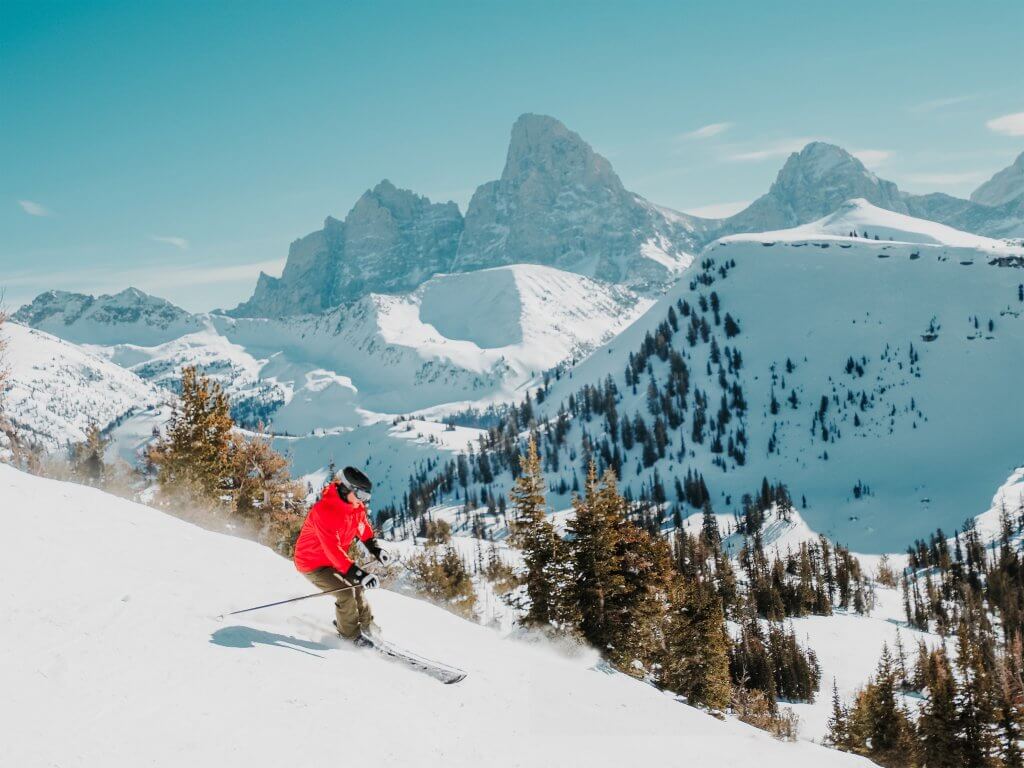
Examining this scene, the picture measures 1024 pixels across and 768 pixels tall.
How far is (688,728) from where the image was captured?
14.5 m

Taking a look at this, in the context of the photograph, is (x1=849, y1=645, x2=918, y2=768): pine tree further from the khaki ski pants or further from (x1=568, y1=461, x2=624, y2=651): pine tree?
the khaki ski pants

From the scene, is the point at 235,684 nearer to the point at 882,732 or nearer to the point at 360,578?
the point at 360,578

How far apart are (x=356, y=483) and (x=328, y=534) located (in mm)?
1319

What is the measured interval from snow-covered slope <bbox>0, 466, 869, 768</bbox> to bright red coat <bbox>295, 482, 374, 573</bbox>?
1.61 meters

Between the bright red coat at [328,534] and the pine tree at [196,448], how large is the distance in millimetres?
28057

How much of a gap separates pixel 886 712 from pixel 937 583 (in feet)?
500

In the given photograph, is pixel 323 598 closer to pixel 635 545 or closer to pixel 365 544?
pixel 365 544

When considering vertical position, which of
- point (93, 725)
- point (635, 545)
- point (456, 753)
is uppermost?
point (93, 725)

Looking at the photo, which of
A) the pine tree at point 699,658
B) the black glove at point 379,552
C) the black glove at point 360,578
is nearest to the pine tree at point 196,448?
the black glove at point 379,552

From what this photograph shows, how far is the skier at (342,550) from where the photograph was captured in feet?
41.8

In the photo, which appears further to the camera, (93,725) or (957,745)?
(957,745)

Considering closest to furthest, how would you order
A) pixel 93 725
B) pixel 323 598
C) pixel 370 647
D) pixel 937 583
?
pixel 93 725 < pixel 370 647 < pixel 323 598 < pixel 937 583

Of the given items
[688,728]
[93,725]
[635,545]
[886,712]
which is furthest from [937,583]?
[93,725]

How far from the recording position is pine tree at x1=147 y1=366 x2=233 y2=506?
39125 millimetres
